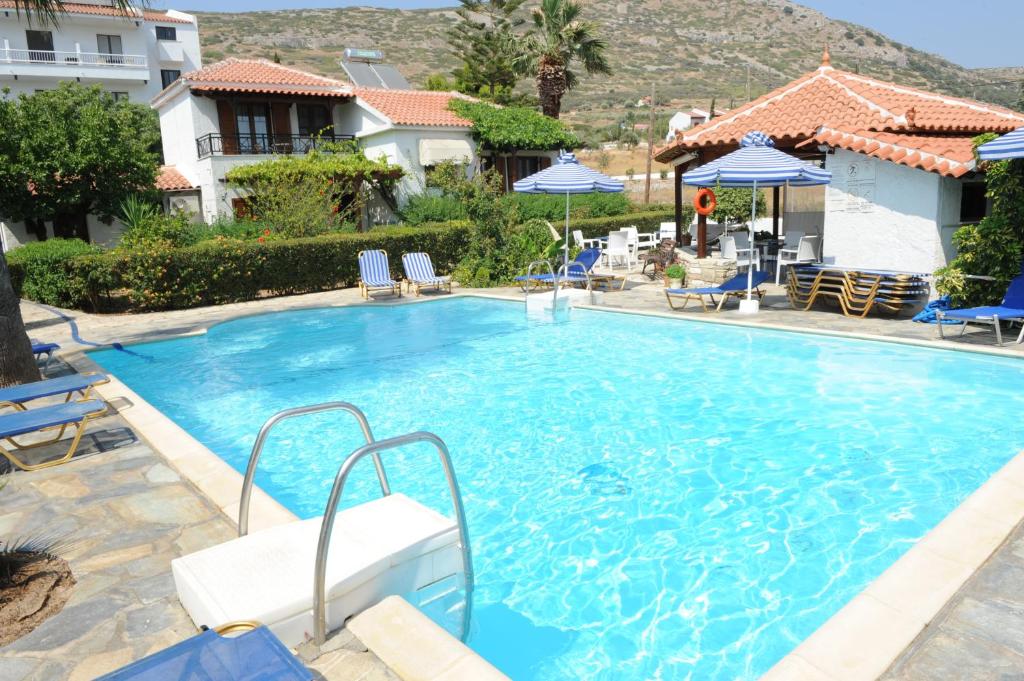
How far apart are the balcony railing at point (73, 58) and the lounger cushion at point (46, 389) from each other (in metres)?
41.4

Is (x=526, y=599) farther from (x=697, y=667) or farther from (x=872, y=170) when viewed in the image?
(x=872, y=170)

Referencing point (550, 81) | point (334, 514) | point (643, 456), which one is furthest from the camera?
point (550, 81)

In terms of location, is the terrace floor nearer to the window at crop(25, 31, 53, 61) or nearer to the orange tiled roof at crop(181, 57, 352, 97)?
the orange tiled roof at crop(181, 57, 352, 97)

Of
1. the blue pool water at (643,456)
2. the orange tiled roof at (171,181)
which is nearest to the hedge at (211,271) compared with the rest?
the blue pool water at (643,456)

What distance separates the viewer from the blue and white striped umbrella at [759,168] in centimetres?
1221

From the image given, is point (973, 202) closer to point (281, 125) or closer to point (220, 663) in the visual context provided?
point (220, 663)

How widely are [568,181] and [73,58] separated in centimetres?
3936

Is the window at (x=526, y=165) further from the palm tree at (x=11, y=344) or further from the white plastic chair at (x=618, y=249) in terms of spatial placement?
the palm tree at (x=11, y=344)

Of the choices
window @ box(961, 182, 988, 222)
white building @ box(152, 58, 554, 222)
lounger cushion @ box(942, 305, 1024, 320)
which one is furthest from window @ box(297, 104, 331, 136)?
lounger cushion @ box(942, 305, 1024, 320)

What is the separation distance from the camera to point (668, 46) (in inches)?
4055

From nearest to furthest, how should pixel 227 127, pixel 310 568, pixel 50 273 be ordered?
1. pixel 310 568
2. pixel 50 273
3. pixel 227 127

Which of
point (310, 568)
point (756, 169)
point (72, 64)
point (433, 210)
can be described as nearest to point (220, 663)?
point (310, 568)

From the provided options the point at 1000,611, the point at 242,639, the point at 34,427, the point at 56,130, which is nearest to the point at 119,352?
the point at 34,427

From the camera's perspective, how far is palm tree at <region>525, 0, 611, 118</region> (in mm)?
33312
